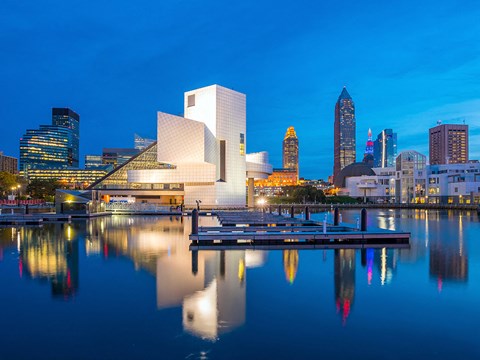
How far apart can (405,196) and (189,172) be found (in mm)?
68783

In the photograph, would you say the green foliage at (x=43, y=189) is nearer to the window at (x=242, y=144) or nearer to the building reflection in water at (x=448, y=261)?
the window at (x=242, y=144)

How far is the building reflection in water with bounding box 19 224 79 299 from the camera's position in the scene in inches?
485

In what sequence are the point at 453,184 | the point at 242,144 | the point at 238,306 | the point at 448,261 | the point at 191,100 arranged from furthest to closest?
the point at 453,184, the point at 242,144, the point at 191,100, the point at 448,261, the point at 238,306

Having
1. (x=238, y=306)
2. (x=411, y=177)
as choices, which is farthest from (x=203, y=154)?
(x=411, y=177)

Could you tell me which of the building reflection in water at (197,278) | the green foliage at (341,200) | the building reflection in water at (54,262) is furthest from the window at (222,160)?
the building reflection in water at (197,278)

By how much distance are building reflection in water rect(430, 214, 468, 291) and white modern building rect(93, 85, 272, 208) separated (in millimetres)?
54833

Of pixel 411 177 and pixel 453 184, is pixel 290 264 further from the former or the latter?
pixel 411 177

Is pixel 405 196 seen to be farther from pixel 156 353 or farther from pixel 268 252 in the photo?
pixel 156 353

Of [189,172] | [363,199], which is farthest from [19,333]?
[363,199]

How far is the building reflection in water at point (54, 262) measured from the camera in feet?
40.5

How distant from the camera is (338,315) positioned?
9336mm

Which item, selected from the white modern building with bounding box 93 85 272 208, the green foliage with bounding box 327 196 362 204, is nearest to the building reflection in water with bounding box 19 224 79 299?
the white modern building with bounding box 93 85 272 208

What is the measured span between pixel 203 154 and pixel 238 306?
64.3 metres

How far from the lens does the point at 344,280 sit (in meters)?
13.1
